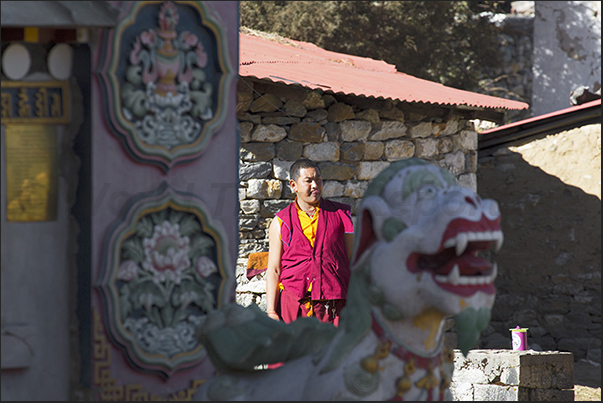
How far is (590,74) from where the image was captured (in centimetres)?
1681

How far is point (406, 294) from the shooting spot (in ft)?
8.53

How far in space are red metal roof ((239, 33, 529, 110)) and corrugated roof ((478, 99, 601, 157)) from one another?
5.10 feet

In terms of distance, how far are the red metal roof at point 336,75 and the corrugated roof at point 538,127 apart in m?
1.55

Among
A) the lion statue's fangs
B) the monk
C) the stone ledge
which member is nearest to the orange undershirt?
the monk

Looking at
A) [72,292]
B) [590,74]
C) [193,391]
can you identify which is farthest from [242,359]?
[590,74]

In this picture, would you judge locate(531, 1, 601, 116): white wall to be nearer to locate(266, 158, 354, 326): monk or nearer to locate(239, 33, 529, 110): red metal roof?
locate(239, 33, 529, 110): red metal roof

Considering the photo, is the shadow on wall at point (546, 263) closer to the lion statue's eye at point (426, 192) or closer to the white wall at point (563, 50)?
the lion statue's eye at point (426, 192)

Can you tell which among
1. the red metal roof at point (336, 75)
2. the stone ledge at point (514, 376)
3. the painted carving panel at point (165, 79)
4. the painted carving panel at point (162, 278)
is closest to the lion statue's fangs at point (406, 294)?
the painted carving panel at point (162, 278)

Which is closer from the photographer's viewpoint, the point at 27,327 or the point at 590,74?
the point at 27,327

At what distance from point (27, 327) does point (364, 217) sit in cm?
131

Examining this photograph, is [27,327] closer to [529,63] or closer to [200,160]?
[200,160]

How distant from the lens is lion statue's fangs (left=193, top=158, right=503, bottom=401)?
8.45 ft

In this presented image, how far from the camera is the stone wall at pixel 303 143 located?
6590 mm

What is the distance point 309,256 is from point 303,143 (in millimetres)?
2131
